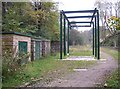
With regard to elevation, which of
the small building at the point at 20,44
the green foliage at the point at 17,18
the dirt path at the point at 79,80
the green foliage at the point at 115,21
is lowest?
the dirt path at the point at 79,80

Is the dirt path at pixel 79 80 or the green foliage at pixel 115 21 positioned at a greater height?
the green foliage at pixel 115 21

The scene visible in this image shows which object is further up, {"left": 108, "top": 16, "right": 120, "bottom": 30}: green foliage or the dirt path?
{"left": 108, "top": 16, "right": 120, "bottom": 30}: green foliage

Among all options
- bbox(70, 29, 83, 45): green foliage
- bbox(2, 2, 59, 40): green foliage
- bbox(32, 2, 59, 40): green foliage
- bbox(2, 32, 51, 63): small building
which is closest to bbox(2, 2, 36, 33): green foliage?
bbox(2, 2, 59, 40): green foliage

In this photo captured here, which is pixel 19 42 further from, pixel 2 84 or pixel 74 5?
pixel 74 5

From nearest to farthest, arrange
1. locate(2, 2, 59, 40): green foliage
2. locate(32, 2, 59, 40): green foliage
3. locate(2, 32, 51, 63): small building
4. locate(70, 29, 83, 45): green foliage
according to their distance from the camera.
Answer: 1. locate(2, 32, 51, 63): small building
2. locate(2, 2, 59, 40): green foliage
3. locate(32, 2, 59, 40): green foliage
4. locate(70, 29, 83, 45): green foliage

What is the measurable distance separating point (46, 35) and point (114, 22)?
16102mm

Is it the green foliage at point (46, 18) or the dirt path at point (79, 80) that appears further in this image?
the green foliage at point (46, 18)

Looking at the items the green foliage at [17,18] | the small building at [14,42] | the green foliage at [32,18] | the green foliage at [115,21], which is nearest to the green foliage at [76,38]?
the green foliage at [32,18]

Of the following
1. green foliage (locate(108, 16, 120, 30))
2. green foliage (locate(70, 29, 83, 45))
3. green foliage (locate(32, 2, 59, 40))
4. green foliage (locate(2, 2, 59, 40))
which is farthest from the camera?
green foliage (locate(70, 29, 83, 45))

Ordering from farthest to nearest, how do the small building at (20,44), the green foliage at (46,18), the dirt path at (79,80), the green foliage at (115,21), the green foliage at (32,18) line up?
the green foliage at (46,18), the green foliage at (32,18), the small building at (20,44), the dirt path at (79,80), the green foliage at (115,21)

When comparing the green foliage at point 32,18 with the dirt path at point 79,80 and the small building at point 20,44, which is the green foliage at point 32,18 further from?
the dirt path at point 79,80

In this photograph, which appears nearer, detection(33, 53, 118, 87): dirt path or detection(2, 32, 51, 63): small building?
detection(33, 53, 118, 87): dirt path

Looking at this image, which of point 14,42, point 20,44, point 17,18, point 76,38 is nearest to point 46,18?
point 17,18

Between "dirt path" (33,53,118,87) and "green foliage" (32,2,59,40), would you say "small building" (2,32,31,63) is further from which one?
"green foliage" (32,2,59,40)
